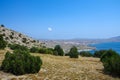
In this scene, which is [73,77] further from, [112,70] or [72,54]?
[72,54]

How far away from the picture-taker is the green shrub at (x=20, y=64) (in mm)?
21453

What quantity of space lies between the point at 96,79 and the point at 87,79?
1120mm

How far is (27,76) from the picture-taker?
20.7m

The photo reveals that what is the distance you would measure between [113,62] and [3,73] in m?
13.6

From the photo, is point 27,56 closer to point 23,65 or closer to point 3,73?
point 23,65

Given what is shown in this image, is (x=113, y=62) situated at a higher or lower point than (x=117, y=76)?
higher

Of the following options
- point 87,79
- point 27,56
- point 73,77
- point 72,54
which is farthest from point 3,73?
point 72,54

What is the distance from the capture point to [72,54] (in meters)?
45.3

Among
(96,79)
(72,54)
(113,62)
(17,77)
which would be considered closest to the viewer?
(17,77)

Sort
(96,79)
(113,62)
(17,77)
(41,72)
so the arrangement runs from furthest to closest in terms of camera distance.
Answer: (113,62) < (41,72) < (96,79) < (17,77)

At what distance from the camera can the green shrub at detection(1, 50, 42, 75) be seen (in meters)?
21.5

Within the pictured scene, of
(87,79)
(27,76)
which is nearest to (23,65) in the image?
(27,76)

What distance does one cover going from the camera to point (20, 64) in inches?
853

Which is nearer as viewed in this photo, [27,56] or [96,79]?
[96,79]
